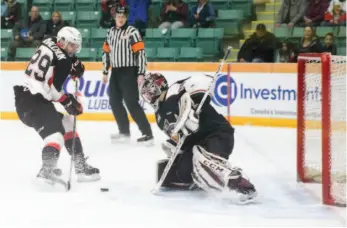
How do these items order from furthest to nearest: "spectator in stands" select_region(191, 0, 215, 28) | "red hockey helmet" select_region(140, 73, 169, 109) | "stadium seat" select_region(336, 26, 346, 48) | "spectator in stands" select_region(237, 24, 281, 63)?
"spectator in stands" select_region(191, 0, 215, 28)
"stadium seat" select_region(336, 26, 346, 48)
"spectator in stands" select_region(237, 24, 281, 63)
"red hockey helmet" select_region(140, 73, 169, 109)

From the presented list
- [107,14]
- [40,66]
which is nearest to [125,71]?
[40,66]

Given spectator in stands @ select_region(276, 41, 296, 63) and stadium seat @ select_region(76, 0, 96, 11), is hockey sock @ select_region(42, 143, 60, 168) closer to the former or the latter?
spectator in stands @ select_region(276, 41, 296, 63)

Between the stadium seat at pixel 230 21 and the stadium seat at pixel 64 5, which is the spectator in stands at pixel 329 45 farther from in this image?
the stadium seat at pixel 64 5

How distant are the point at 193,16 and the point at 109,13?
1.22 meters

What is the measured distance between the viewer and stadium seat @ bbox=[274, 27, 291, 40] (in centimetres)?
738

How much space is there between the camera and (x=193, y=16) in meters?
8.26

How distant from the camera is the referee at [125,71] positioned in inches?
228

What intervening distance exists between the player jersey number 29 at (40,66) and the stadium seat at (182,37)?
172 inches

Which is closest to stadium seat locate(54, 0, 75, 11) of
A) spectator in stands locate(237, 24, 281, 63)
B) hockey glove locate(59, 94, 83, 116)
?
spectator in stands locate(237, 24, 281, 63)

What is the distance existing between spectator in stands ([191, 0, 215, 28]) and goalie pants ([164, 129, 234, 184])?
15.0 feet

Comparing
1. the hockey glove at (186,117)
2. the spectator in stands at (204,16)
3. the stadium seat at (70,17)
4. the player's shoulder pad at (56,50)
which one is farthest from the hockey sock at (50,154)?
the stadium seat at (70,17)

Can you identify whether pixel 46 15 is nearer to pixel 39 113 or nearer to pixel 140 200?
pixel 39 113

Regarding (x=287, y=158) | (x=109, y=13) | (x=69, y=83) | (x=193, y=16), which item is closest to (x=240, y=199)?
(x=287, y=158)

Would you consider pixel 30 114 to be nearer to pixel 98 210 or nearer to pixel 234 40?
pixel 98 210
